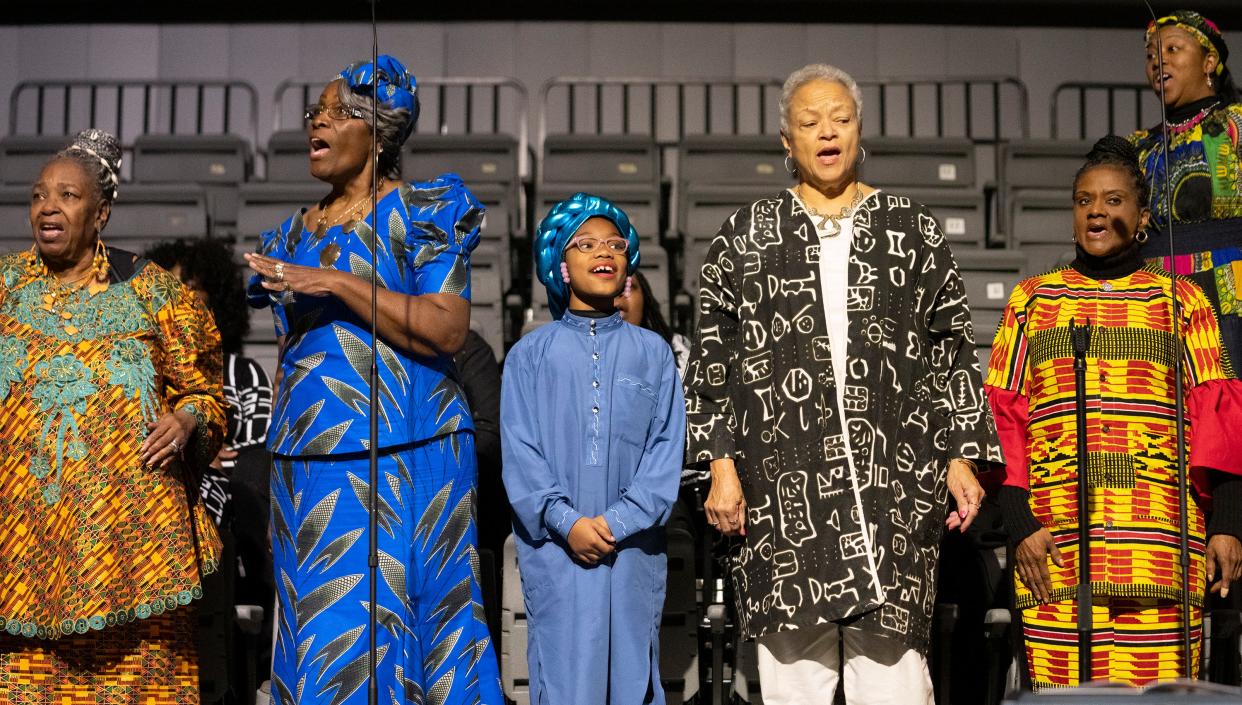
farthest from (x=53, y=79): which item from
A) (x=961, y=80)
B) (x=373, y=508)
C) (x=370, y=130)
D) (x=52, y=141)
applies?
(x=373, y=508)

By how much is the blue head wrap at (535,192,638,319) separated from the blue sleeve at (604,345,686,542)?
12.4 inches

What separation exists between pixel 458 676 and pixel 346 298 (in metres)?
0.78

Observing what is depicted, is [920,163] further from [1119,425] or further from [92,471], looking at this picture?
[92,471]

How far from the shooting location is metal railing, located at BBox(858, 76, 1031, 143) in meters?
9.41

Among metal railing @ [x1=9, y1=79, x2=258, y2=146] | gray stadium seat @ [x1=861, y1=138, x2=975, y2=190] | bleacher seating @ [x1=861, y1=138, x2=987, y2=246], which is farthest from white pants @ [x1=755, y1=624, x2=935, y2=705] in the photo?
metal railing @ [x1=9, y1=79, x2=258, y2=146]

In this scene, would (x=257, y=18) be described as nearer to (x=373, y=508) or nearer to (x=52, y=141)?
(x=52, y=141)

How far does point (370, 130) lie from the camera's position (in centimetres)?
337

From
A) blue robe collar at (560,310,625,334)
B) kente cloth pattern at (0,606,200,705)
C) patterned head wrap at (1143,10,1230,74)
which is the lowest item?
kente cloth pattern at (0,606,200,705)

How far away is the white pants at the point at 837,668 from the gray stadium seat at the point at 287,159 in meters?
5.63

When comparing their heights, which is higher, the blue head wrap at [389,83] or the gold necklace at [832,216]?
the blue head wrap at [389,83]

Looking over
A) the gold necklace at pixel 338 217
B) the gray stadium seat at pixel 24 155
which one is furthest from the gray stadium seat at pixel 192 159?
the gold necklace at pixel 338 217

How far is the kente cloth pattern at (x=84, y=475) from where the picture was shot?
339 centimetres

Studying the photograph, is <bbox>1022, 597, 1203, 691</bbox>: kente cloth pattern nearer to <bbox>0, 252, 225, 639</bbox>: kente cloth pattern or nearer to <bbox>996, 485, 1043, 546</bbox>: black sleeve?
<bbox>996, 485, 1043, 546</bbox>: black sleeve

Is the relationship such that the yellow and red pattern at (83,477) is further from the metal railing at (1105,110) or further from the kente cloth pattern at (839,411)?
the metal railing at (1105,110)
